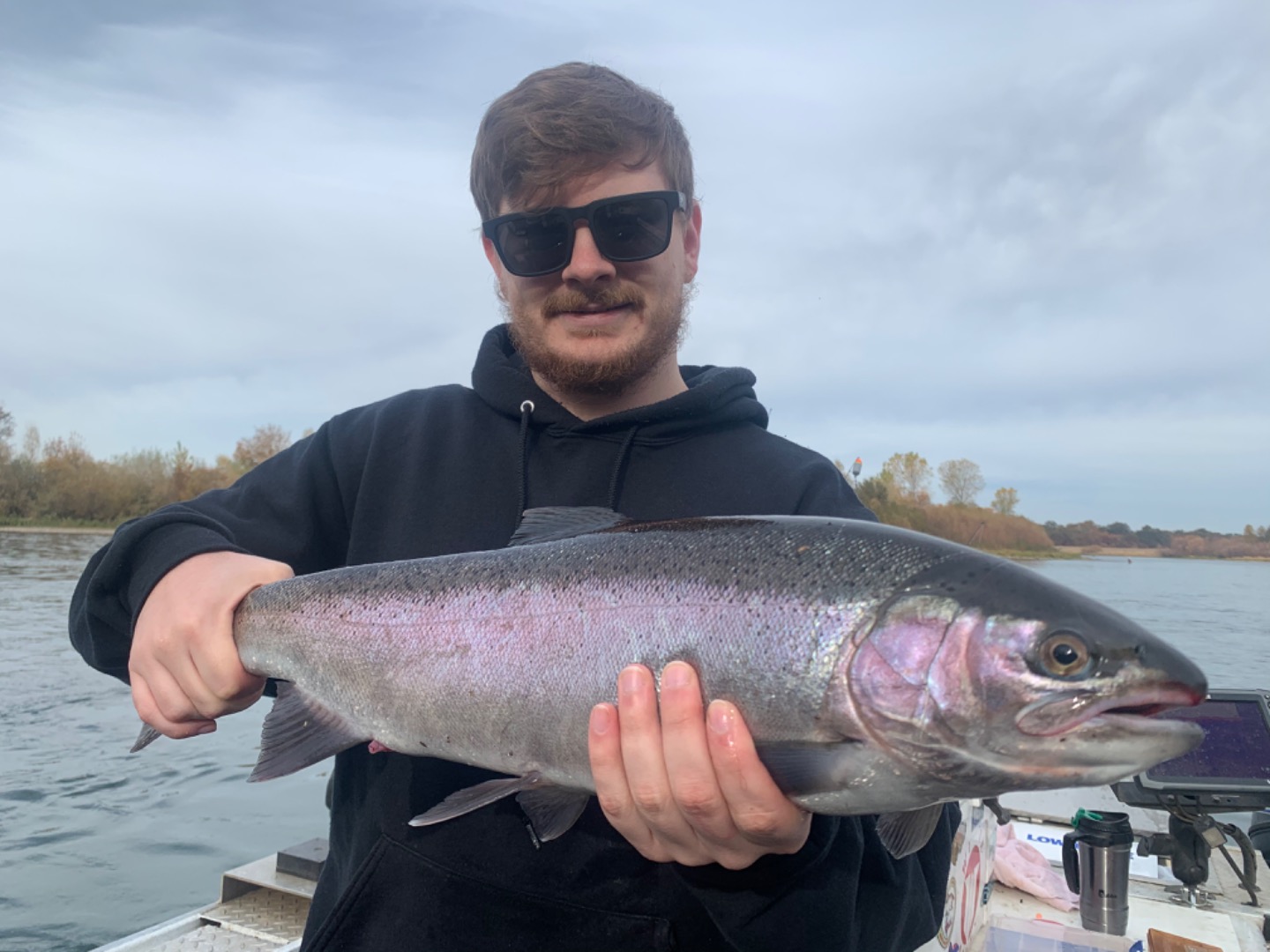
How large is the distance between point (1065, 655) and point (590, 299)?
1.87m

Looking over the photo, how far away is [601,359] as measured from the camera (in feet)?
9.62

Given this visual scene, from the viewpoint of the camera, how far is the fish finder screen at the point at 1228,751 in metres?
3.99

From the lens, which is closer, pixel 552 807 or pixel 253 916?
pixel 552 807

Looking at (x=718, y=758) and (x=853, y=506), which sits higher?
(x=853, y=506)

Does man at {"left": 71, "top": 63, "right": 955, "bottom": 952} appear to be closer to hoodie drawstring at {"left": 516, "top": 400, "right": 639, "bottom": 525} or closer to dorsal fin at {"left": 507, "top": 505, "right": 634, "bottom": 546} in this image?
hoodie drawstring at {"left": 516, "top": 400, "right": 639, "bottom": 525}

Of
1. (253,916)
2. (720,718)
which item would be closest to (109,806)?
(253,916)

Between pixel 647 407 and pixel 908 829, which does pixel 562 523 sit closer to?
pixel 647 407

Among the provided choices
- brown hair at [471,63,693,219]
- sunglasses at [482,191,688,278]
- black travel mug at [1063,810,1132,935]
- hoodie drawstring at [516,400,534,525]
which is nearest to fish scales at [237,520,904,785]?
hoodie drawstring at [516,400,534,525]

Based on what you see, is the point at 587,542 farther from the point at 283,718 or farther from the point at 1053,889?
the point at 1053,889

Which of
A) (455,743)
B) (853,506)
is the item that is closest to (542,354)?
(853,506)

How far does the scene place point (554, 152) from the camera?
2.96 meters

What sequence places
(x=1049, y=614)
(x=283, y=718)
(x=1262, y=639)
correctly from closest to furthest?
(x=1049, y=614), (x=283, y=718), (x=1262, y=639)

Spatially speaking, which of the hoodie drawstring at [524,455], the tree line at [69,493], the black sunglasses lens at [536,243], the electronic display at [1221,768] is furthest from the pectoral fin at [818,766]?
the tree line at [69,493]

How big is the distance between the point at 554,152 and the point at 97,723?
496 inches
